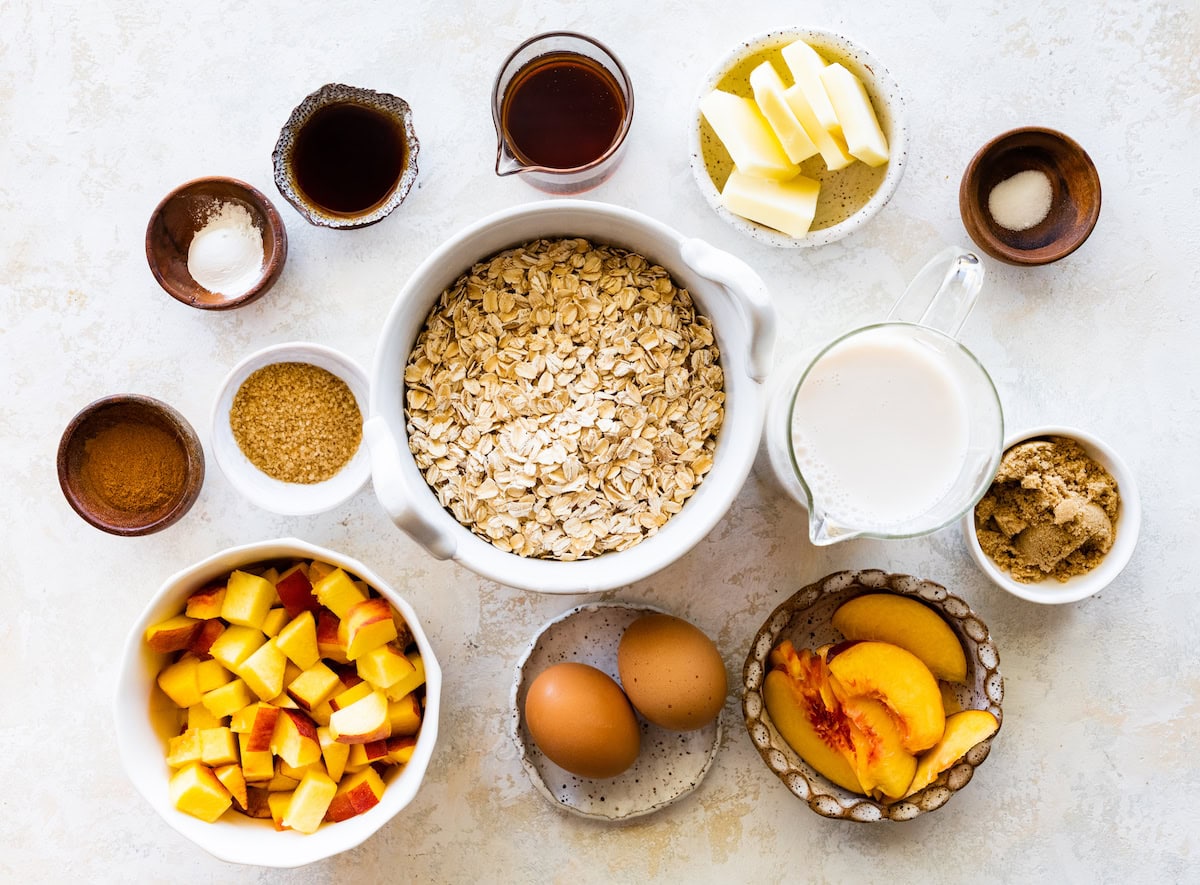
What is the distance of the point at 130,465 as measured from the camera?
4.53ft

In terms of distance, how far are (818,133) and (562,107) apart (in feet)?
1.16

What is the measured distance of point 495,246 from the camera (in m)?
1.20

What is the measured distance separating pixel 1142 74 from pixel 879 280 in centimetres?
49

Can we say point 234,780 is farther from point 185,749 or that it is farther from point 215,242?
point 215,242

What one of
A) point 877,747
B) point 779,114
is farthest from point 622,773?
point 779,114

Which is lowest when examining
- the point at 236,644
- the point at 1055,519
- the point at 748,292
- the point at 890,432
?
the point at 236,644

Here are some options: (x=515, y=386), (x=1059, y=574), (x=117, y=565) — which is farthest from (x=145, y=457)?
(x=1059, y=574)

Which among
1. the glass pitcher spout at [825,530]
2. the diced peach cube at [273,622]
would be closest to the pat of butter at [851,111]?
the glass pitcher spout at [825,530]

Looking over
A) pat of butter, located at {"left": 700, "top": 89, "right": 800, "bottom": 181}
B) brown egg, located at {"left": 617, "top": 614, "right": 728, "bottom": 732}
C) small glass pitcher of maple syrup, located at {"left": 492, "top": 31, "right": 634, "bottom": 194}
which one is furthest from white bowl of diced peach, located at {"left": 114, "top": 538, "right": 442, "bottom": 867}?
pat of butter, located at {"left": 700, "top": 89, "right": 800, "bottom": 181}

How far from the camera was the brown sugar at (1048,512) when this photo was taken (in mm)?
1299

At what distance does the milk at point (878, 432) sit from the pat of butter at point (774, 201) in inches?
9.2

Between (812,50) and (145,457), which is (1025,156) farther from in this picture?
(145,457)

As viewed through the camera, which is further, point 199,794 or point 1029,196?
point 1029,196

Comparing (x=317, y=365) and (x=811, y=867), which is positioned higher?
(x=317, y=365)
